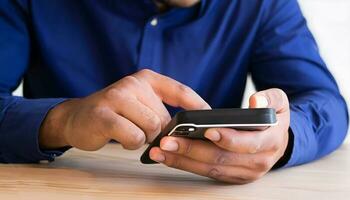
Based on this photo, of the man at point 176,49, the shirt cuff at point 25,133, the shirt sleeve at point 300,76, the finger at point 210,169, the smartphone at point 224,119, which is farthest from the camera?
the man at point 176,49

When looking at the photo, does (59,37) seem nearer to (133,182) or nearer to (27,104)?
(27,104)

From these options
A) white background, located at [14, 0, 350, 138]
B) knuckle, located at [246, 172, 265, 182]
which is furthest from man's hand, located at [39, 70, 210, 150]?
white background, located at [14, 0, 350, 138]

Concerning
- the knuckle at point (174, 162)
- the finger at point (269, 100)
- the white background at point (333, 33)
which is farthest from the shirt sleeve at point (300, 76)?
the white background at point (333, 33)

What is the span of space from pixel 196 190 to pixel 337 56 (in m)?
1.23

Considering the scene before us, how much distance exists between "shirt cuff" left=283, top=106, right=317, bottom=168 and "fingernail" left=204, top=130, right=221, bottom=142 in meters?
0.20

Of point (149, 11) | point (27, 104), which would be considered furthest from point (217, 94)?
point (27, 104)

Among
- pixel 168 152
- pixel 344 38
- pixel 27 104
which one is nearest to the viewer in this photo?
pixel 168 152

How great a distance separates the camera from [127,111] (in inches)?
24.1

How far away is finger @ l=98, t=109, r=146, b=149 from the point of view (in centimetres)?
60

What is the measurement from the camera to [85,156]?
31.8 inches

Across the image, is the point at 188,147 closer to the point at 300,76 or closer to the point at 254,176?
the point at 254,176

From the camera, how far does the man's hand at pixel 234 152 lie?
0.58 m

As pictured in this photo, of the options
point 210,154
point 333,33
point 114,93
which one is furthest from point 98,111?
point 333,33

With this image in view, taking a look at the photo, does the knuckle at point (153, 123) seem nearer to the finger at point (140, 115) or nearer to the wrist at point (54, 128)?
the finger at point (140, 115)
